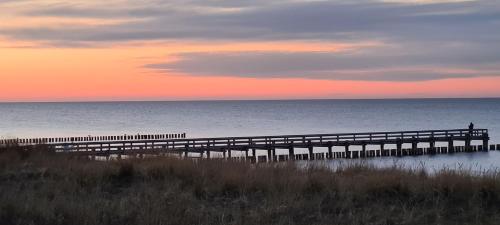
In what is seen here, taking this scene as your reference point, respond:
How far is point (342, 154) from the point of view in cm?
5234

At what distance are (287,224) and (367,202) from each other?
7.74ft

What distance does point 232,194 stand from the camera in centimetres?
1249

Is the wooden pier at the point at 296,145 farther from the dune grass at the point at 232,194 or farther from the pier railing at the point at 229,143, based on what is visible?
the dune grass at the point at 232,194

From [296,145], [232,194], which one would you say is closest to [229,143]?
[296,145]

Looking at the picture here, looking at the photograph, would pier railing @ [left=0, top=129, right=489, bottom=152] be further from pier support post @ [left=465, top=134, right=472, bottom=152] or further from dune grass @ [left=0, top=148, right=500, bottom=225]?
dune grass @ [left=0, top=148, right=500, bottom=225]

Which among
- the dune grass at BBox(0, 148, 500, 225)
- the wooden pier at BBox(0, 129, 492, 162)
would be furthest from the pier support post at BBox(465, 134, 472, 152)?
the dune grass at BBox(0, 148, 500, 225)

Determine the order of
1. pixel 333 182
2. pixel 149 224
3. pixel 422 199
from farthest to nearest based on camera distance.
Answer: pixel 333 182
pixel 422 199
pixel 149 224

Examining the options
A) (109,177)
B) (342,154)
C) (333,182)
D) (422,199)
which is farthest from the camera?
(342,154)

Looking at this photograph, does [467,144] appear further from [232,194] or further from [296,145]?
[232,194]

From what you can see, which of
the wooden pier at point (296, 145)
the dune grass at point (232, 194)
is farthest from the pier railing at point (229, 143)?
the dune grass at point (232, 194)

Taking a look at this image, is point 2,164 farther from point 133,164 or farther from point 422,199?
point 422,199

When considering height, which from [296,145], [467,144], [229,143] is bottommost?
[467,144]

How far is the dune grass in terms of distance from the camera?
10281 mm

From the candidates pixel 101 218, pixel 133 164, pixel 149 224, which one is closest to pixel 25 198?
pixel 101 218
